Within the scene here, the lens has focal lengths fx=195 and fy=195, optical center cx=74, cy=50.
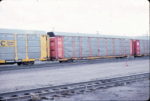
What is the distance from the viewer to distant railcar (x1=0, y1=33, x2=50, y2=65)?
1975 cm

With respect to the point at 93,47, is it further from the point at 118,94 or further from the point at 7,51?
the point at 118,94

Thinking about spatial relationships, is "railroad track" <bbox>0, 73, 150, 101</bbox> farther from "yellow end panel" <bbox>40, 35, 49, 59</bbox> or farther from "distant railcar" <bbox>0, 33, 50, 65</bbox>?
"yellow end panel" <bbox>40, 35, 49, 59</bbox>

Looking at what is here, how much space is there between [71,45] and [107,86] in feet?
47.8

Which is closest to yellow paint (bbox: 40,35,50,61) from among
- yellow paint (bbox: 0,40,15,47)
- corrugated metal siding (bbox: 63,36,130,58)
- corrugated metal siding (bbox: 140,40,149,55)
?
corrugated metal siding (bbox: 63,36,130,58)

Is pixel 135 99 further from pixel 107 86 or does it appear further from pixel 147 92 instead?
pixel 107 86

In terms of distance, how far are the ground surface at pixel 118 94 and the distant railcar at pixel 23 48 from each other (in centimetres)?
1316

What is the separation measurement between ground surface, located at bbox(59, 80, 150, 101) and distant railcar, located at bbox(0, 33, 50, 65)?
13162 millimetres

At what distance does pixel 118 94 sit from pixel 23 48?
14472mm

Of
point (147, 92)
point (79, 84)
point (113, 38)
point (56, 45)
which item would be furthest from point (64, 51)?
point (147, 92)

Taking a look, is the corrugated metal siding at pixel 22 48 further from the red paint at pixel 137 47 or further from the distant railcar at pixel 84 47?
the red paint at pixel 137 47

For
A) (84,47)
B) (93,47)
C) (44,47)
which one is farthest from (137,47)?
(44,47)

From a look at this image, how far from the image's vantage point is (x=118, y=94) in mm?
8711

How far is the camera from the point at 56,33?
24016mm

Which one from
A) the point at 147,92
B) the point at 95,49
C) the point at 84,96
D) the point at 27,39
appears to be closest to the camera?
the point at 84,96
